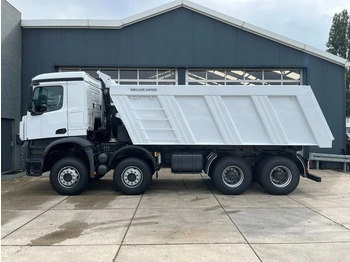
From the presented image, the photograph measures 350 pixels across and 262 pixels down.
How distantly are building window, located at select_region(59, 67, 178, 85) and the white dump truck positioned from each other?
5.23 meters

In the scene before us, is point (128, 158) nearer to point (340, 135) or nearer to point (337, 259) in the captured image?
point (337, 259)

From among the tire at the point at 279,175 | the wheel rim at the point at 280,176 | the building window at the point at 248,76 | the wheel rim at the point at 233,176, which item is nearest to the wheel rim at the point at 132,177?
the wheel rim at the point at 233,176

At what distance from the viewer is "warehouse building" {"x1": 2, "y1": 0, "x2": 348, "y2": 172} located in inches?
502

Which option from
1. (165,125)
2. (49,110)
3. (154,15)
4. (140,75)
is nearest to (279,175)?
(165,125)

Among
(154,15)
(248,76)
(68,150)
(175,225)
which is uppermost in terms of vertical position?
(154,15)

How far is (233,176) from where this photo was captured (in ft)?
26.7

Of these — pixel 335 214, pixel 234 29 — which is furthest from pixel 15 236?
pixel 234 29

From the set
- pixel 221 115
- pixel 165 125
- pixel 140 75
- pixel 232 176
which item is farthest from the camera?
pixel 140 75

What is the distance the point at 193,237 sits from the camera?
4.93m

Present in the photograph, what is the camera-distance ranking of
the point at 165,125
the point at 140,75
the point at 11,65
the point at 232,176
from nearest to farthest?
1. the point at 165,125
2. the point at 232,176
3. the point at 11,65
4. the point at 140,75

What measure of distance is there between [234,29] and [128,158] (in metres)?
7.92

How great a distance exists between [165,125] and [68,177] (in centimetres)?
287

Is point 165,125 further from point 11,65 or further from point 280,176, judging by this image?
point 11,65

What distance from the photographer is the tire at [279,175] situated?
8.11m
